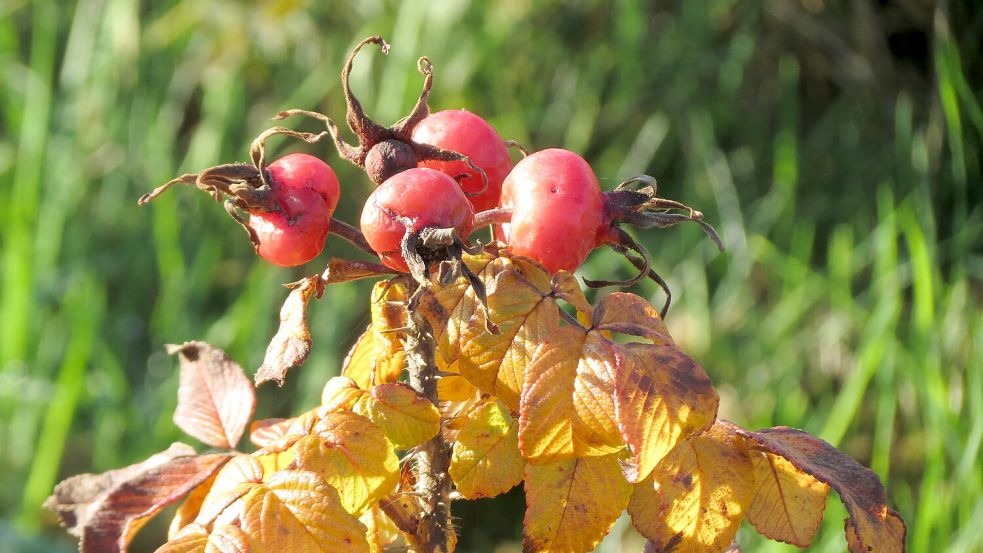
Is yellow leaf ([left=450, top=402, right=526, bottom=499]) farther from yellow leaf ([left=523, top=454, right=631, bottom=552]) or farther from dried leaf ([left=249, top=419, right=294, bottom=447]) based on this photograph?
dried leaf ([left=249, top=419, right=294, bottom=447])

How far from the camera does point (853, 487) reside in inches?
18.3

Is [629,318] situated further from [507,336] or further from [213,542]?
[213,542]

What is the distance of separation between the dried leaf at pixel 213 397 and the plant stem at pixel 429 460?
106mm

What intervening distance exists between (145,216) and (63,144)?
22 centimetres

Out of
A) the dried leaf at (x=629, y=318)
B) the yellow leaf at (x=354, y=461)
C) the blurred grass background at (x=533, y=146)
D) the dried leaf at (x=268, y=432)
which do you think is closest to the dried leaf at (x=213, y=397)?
the dried leaf at (x=268, y=432)

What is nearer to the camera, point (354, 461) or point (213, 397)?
point (354, 461)

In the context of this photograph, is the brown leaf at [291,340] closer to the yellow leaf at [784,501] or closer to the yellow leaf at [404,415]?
the yellow leaf at [404,415]

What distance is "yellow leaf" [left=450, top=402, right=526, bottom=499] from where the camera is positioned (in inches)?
19.0

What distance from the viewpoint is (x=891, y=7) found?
2.13 m

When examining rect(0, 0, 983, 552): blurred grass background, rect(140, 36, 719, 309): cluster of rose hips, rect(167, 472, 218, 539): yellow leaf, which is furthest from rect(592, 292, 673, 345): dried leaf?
rect(0, 0, 983, 552): blurred grass background

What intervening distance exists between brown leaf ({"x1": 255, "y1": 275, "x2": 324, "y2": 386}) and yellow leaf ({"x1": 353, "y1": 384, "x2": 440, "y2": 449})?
1.7 inches

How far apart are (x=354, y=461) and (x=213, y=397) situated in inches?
6.3

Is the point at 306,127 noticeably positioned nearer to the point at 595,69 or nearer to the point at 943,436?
the point at 595,69

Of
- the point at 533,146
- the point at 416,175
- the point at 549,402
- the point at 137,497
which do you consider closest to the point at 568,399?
the point at 549,402
